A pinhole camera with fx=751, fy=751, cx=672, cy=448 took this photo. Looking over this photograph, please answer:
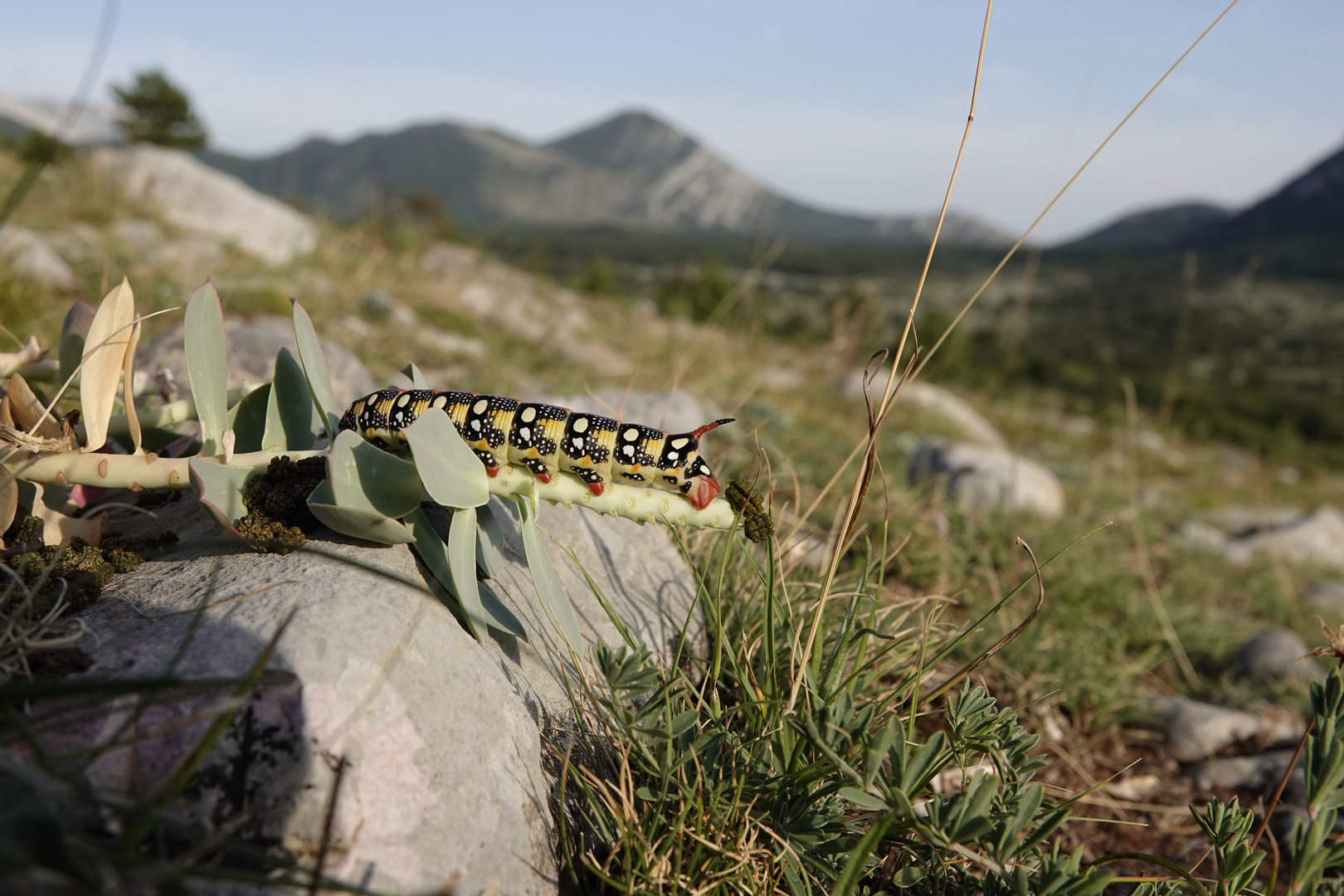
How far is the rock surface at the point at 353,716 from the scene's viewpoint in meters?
1.33

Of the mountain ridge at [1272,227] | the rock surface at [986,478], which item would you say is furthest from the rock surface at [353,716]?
the mountain ridge at [1272,227]

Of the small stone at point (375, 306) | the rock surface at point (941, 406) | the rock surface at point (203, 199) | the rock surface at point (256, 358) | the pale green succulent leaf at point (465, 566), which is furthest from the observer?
the rock surface at point (203, 199)

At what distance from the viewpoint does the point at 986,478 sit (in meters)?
5.78

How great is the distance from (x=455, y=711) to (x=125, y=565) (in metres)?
0.87

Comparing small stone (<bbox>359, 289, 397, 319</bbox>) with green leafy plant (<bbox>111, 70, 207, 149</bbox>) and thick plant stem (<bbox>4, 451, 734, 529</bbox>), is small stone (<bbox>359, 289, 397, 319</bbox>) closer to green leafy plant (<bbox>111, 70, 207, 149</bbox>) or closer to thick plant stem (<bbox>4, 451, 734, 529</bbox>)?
thick plant stem (<bbox>4, 451, 734, 529</bbox>)

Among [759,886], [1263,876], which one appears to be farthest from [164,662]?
[1263,876]

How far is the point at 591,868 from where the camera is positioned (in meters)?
1.61

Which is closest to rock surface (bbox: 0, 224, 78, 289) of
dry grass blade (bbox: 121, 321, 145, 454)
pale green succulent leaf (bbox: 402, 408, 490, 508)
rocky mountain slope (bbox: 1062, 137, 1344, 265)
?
dry grass blade (bbox: 121, 321, 145, 454)

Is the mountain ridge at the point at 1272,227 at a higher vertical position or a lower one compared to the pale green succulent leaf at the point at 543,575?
higher

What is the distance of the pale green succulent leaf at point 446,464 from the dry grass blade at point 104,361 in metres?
0.78

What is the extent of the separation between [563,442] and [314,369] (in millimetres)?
746

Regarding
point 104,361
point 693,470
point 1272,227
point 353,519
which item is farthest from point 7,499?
point 1272,227

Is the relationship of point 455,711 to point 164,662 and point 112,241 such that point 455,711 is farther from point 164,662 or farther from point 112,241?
point 112,241

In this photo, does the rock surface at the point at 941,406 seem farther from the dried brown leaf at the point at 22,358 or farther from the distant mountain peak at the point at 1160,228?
the distant mountain peak at the point at 1160,228
